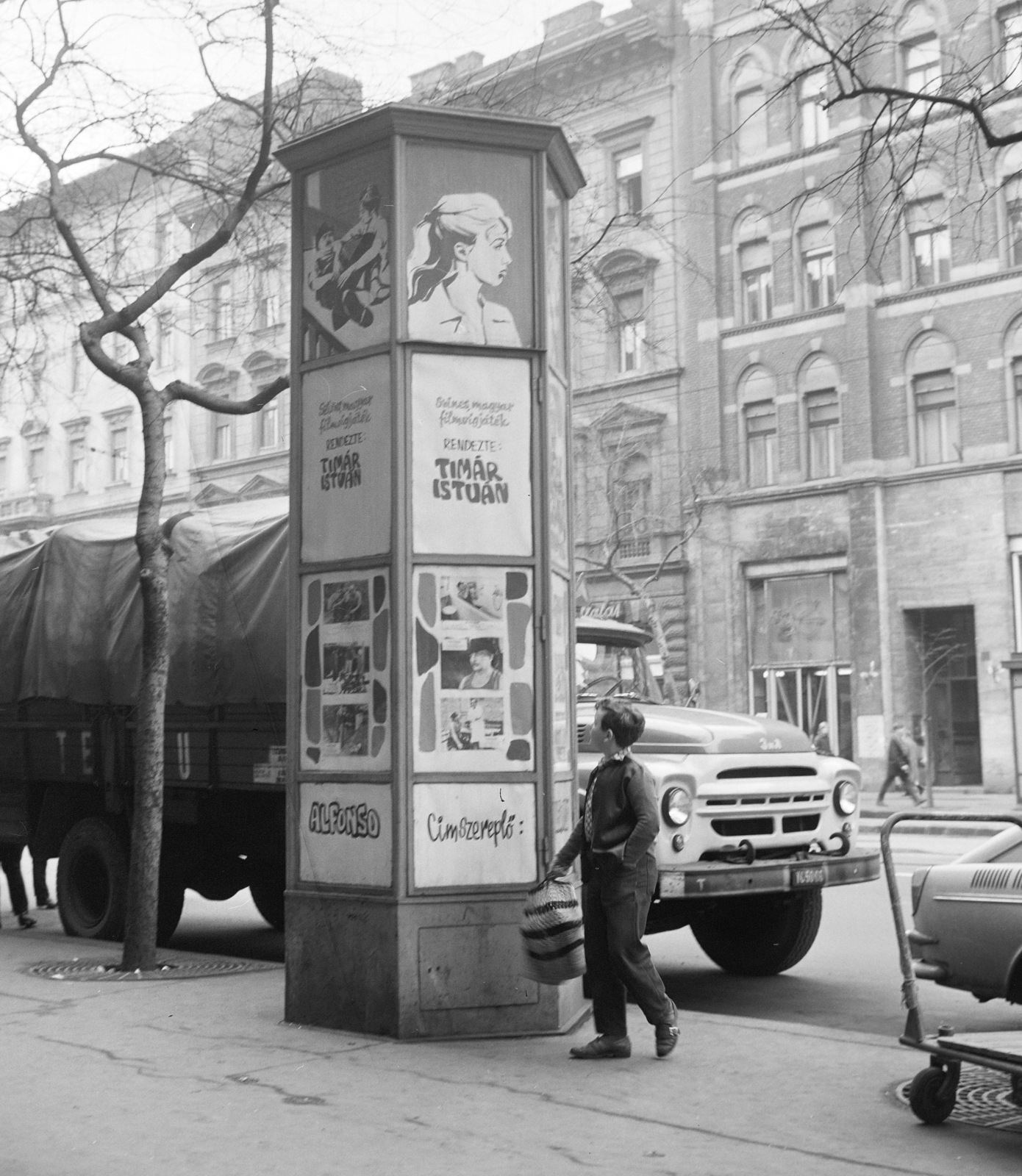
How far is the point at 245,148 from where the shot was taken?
14.2 m

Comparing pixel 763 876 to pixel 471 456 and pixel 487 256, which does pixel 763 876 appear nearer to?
pixel 471 456

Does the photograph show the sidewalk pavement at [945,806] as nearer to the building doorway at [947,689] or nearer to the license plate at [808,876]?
the building doorway at [947,689]

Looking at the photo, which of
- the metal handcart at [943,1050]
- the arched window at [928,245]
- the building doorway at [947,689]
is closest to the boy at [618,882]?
the metal handcart at [943,1050]

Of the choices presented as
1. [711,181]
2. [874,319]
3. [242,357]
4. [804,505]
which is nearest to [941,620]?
[804,505]

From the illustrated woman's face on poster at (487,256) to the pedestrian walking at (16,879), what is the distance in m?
7.33

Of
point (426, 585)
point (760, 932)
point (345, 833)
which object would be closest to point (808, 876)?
point (760, 932)

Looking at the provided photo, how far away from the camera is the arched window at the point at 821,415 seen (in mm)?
34312

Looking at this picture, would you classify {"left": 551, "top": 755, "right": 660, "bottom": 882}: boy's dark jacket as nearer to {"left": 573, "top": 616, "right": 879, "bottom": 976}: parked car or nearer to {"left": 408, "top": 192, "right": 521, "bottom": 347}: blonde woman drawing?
{"left": 573, "top": 616, "right": 879, "bottom": 976}: parked car

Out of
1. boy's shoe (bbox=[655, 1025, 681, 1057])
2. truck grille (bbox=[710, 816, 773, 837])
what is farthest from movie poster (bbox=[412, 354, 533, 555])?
boy's shoe (bbox=[655, 1025, 681, 1057])

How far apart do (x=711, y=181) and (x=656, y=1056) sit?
1247 inches

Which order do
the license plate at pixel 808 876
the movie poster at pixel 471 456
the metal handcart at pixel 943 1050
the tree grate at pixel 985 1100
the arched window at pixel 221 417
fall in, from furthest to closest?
the arched window at pixel 221 417
the license plate at pixel 808 876
the movie poster at pixel 471 456
the tree grate at pixel 985 1100
the metal handcart at pixel 943 1050

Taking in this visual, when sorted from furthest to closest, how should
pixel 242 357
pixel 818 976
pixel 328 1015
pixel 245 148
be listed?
pixel 242 357
pixel 245 148
pixel 818 976
pixel 328 1015

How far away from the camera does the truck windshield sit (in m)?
11.2

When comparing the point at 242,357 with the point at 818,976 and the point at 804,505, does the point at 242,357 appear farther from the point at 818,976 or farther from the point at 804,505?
the point at 818,976
